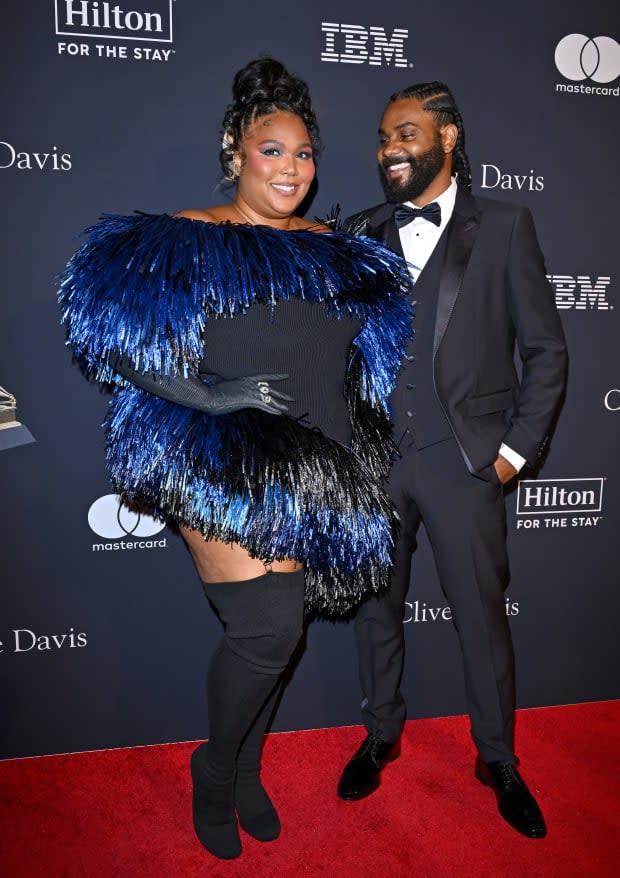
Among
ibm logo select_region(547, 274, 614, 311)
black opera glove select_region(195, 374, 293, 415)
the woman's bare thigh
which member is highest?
ibm logo select_region(547, 274, 614, 311)

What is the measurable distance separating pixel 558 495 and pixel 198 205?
159cm

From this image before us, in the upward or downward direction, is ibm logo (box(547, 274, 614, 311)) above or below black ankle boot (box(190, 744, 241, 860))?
above

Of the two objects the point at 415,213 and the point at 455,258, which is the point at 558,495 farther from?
the point at 415,213

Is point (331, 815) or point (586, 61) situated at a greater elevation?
point (586, 61)

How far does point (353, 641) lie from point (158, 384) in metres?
1.37

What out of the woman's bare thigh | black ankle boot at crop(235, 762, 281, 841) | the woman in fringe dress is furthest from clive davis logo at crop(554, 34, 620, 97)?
A: black ankle boot at crop(235, 762, 281, 841)

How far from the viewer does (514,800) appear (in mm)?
2107

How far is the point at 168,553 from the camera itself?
8.14ft

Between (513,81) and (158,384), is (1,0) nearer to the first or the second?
(158,384)

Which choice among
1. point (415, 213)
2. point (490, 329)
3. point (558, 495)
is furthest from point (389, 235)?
point (558, 495)

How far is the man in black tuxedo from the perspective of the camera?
208 cm

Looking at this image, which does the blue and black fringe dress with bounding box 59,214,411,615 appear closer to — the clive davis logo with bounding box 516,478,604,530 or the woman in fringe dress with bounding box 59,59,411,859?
the woman in fringe dress with bounding box 59,59,411,859

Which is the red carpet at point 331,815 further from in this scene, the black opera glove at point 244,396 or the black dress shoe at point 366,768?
the black opera glove at point 244,396

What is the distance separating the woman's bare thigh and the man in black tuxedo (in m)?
0.52
